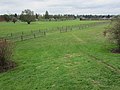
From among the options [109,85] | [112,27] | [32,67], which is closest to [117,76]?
[109,85]

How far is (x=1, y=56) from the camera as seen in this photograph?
14586 mm

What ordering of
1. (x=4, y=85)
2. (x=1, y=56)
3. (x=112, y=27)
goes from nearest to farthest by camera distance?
(x=4, y=85) < (x=1, y=56) < (x=112, y=27)

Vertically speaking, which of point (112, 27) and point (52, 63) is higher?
point (112, 27)

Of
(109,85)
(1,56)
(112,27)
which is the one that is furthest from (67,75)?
(112,27)

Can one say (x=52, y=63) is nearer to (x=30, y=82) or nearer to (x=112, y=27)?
(x=30, y=82)

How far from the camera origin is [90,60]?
1611 centimetres

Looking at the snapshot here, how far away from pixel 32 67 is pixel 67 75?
331 centimetres

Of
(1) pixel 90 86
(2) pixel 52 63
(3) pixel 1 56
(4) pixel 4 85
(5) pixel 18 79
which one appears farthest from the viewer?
(2) pixel 52 63

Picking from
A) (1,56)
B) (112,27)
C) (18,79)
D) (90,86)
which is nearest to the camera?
(90,86)

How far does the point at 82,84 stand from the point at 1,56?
21.0 ft

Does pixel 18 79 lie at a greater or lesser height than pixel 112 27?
lesser

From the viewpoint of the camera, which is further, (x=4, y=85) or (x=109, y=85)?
(x=4, y=85)

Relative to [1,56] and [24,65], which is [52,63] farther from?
[1,56]

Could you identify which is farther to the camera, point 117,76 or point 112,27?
point 112,27
